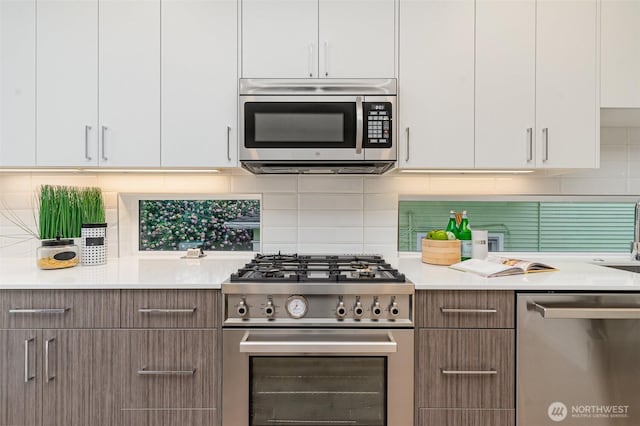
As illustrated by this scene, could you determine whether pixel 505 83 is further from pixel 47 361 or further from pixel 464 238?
pixel 47 361

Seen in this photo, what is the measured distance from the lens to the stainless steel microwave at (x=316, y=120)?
1.77 meters

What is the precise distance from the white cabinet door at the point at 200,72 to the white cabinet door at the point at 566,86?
4.98ft

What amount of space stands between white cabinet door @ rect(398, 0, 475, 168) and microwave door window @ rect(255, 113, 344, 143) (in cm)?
34

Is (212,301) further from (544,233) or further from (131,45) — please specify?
(544,233)

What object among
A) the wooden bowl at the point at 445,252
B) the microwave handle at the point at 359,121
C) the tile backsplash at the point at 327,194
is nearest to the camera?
the microwave handle at the point at 359,121

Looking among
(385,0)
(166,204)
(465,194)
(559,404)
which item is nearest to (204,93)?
(166,204)

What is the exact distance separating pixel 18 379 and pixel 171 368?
1.99 feet

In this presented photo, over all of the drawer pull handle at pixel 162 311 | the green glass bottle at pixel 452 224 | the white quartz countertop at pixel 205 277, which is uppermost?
the green glass bottle at pixel 452 224

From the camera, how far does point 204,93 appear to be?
1.83m

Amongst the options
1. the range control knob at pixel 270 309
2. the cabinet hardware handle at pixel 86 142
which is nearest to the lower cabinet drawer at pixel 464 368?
the range control knob at pixel 270 309

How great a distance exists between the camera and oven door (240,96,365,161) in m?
1.78

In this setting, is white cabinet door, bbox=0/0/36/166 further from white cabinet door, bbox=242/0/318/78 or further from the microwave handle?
the microwave handle

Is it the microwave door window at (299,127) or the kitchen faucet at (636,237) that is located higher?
the microwave door window at (299,127)

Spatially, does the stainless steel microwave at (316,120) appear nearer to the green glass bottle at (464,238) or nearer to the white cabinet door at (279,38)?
the white cabinet door at (279,38)
